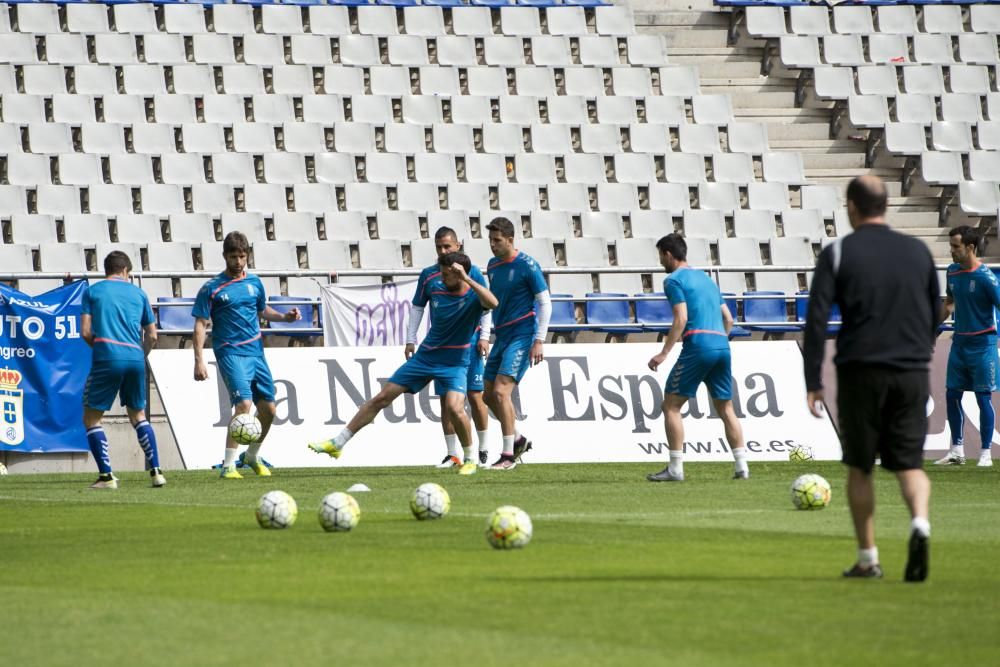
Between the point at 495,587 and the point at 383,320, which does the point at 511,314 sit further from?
the point at 495,587

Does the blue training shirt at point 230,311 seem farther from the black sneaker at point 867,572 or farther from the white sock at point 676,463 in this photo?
the black sneaker at point 867,572

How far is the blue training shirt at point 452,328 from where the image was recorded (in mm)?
16406

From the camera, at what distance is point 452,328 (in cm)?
1653

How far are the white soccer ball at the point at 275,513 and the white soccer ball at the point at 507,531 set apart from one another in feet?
6.58

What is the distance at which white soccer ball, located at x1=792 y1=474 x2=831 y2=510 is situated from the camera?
12039 mm

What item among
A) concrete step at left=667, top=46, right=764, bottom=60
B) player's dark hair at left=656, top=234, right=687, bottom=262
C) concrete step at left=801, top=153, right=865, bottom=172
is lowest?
player's dark hair at left=656, top=234, right=687, bottom=262

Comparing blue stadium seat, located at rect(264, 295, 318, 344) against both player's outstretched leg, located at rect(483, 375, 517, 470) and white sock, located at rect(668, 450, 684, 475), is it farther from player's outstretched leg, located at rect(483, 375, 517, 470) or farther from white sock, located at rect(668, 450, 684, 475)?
white sock, located at rect(668, 450, 684, 475)

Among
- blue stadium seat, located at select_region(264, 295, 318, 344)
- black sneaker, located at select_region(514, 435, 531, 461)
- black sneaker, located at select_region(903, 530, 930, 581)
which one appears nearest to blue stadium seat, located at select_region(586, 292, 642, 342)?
blue stadium seat, located at select_region(264, 295, 318, 344)

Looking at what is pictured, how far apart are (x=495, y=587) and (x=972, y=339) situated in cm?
1207

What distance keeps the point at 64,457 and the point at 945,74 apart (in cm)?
1836

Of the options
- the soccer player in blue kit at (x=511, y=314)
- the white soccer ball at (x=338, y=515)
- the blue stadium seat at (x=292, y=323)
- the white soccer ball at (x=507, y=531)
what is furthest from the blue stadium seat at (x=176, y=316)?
the white soccer ball at (x=507, y=531)

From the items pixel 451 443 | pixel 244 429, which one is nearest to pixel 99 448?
pixel 244 429

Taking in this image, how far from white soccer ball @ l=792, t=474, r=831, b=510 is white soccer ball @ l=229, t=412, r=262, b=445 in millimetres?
5920

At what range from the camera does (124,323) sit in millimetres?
15680
